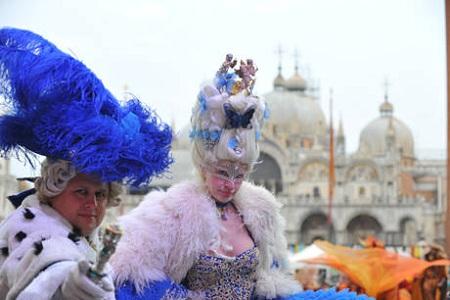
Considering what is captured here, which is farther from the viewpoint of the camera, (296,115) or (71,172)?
(296,115)

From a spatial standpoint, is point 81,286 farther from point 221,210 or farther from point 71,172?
point 221,210

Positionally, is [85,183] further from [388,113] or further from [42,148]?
[388,113]

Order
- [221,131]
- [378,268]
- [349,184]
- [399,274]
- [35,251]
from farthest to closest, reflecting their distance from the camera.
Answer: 1. [349,184]
2. [378,268]
3. [399,274]
4. [221,131]
5. [35,251]

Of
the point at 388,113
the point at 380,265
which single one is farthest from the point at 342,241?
the point at 380,265

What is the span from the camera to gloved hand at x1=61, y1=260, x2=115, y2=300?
2586 millimetres

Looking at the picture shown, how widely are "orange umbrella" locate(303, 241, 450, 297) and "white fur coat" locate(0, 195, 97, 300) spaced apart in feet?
23.1

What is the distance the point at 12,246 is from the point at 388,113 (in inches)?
3261

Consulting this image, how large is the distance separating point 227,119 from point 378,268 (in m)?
6.25

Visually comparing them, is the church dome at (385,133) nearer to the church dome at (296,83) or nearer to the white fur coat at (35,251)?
the church dome at (296,83)

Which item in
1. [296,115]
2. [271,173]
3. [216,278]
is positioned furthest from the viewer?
[296,115]

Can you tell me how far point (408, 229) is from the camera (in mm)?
68125

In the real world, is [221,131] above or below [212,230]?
above

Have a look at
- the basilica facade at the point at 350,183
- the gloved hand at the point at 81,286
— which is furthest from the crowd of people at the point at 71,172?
the basilica facade at the point at 350,183

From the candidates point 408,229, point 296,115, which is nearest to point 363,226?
point 408,229
